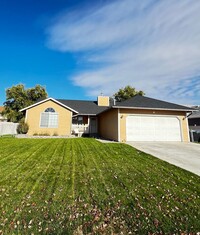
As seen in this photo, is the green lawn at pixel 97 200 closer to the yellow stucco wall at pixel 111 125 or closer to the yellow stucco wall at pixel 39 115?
the yellow stucco wall at pixel 111 125

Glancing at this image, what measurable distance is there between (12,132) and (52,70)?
29.9ft

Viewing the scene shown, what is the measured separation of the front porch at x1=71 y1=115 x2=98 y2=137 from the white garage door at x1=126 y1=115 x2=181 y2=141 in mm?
7236

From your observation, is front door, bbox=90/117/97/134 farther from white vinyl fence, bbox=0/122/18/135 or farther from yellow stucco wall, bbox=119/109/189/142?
white vinyl fence, bbox=0/122/18/135

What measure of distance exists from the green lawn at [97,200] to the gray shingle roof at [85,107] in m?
14.5

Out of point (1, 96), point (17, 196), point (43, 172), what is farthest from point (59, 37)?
point (1, 96)

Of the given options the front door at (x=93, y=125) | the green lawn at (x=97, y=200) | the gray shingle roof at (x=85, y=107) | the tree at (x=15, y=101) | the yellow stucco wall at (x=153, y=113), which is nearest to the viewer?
the green lawn at (x=97, y=200)

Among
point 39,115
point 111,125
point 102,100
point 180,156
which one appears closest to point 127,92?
point 102,100

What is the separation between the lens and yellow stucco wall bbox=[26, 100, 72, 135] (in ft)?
53.0

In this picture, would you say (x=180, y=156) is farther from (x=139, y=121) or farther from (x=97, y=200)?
(x=97, y=200)

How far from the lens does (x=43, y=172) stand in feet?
15.1

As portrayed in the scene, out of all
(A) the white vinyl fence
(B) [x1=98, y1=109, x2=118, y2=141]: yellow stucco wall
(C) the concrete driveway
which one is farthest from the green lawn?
(A) the white vinyl fence

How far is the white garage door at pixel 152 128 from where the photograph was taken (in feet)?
41.9

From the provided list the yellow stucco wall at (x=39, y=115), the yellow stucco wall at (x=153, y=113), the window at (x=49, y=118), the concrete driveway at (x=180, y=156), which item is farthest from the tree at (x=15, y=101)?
the concrete driveway at (x=180, y=156)

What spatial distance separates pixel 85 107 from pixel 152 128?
10531 millimetres
